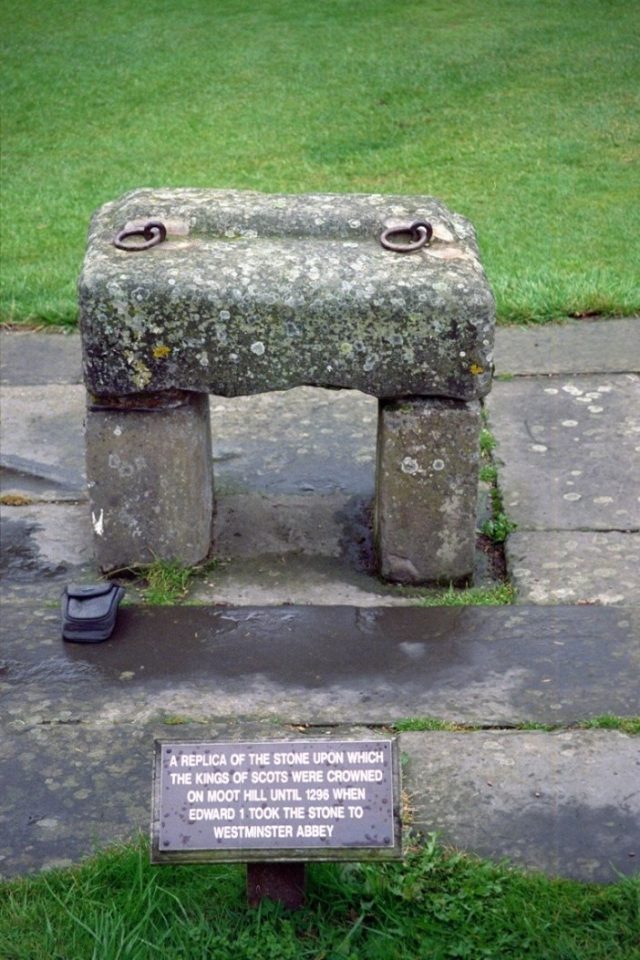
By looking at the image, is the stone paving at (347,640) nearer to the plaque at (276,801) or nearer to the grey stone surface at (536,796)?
the grey stone surface at (536,796)

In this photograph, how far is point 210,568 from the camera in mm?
4379

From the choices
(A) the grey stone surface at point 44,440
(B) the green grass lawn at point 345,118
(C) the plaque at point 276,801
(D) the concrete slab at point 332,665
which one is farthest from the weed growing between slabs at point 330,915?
(B) the green grass lawn at point 345,118

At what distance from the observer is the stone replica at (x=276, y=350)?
3.93 meters

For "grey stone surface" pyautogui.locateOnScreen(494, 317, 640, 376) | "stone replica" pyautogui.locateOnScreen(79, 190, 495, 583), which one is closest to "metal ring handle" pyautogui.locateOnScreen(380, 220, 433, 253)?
"stone replica" pyautogui.locateOnScreen(79, 190, 495, 583)

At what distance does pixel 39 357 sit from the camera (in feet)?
20.2

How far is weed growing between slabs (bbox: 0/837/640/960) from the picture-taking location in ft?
8.76

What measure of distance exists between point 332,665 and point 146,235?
57.1 inches

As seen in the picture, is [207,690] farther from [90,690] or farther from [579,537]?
[579,537]

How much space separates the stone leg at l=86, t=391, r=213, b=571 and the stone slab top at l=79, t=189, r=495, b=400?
110mm

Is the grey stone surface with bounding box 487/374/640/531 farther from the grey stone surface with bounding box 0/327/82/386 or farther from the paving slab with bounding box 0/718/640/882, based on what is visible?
the grey stone surface with bounding box 0/327/82/386

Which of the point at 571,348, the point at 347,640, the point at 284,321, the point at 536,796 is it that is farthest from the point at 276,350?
the point at 571,348

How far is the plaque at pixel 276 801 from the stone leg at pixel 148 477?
1.63 metres

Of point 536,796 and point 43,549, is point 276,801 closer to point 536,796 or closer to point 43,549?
point 536,796

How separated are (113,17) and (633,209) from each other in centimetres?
690
